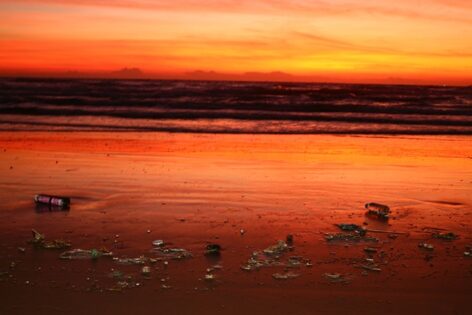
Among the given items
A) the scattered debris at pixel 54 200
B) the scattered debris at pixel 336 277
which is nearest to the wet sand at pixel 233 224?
the scattered debris at pixel 336 277

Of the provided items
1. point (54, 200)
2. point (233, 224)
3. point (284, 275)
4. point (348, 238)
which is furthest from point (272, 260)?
point (54, 200)

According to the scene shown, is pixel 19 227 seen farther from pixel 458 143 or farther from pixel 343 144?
pixel 458 143

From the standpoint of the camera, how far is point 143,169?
39.0 ft

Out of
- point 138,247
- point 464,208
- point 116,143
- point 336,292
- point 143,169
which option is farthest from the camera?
point 116,143

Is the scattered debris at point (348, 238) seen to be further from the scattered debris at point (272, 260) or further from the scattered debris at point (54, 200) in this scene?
the scattered debris at point (54, 200)

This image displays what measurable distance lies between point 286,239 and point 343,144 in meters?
11.0

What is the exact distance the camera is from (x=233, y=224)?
25.2 feet

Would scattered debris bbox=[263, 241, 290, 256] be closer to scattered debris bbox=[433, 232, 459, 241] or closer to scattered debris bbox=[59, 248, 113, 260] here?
scattered debris bbox=[59, 248, 113, 260]

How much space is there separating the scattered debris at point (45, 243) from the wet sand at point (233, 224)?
0.43ft

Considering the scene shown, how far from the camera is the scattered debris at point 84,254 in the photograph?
623 centimetres

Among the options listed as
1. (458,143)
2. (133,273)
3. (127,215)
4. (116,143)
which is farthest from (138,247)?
(458,143)

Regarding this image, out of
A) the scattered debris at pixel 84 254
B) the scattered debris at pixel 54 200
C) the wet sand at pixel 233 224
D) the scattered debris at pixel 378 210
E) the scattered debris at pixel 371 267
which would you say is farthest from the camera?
the scattered debris at pixel 54 200

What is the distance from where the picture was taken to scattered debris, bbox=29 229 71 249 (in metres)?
6.54

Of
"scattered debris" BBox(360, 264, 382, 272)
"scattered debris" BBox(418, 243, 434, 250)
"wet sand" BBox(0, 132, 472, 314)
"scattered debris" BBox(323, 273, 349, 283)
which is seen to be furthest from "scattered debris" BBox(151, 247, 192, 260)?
"scattered debris" BBox(418, 243, 434, 250)
